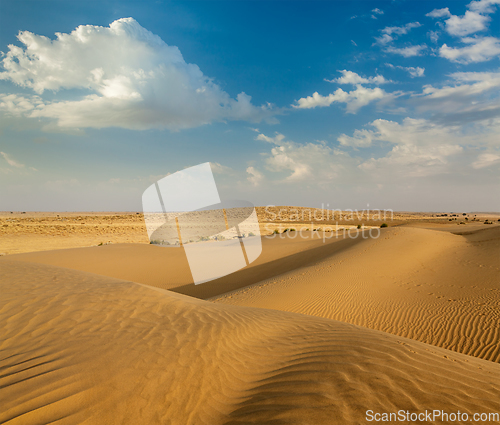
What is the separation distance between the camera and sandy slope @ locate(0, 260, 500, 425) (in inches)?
108

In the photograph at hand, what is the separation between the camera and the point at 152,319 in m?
5.00

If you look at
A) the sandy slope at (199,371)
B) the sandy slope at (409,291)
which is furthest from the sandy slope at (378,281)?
the sandy slope at (199,371)

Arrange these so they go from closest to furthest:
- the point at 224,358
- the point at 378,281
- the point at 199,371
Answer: the point at 199,371, the point at 224,358, the point at 378,281

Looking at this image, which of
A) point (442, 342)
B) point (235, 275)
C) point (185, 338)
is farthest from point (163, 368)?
point (235, 275)

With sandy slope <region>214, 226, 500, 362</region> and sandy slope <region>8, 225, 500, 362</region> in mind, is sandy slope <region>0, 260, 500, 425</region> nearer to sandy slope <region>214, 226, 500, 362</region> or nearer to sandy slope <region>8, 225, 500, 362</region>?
sandy slope <region>214, 226, 500, 362</region>

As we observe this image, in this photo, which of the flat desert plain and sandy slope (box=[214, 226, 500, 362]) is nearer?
the flat desert plain

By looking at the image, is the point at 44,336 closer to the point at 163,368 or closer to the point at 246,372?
the point at 163,368

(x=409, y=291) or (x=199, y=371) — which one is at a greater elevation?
(x=199, y=371)

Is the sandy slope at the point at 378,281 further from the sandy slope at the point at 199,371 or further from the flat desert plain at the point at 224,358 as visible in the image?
the sandy slope at the point at 199,371

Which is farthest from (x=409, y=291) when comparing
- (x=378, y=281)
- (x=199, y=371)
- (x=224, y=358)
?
(x=199, y=371)

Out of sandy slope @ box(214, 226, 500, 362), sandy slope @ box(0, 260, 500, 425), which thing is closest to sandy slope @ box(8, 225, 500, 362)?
sandy slope @ box(214, 226, 500, 362)

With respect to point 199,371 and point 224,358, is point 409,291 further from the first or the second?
point 199,371

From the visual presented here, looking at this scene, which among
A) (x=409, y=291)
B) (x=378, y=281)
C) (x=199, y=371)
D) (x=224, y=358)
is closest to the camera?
(x=199, y=371)

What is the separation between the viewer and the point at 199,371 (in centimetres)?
357
